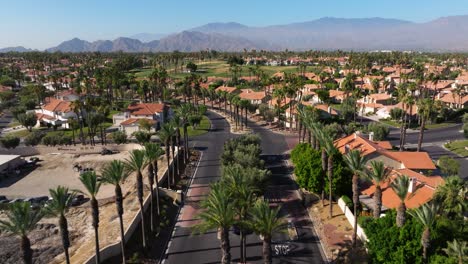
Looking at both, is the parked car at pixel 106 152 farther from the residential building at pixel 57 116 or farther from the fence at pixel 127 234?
the residential building at pixel 57 116

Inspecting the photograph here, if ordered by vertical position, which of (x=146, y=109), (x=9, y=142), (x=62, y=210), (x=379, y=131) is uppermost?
(x=62, y=210)

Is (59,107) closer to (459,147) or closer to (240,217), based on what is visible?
(240,217)

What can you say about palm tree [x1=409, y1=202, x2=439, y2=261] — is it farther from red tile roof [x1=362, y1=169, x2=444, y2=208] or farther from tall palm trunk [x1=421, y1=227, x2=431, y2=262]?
red tile roof [x1=362, y1=169, x2=444, y2=208]

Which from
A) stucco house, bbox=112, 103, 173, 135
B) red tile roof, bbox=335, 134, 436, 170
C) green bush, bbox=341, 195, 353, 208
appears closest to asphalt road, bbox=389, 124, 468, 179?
red tile roof, bbox=335, 134, 436, 170

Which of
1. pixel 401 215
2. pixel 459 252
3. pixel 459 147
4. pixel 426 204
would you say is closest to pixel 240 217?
pixel 401 215

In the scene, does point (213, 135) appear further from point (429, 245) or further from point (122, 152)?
point (429, 245)

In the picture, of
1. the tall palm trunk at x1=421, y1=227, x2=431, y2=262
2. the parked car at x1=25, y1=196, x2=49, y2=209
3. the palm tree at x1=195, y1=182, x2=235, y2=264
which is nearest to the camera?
the tall palm trunk at x1=421, y1=227, x2=431, y2=262
